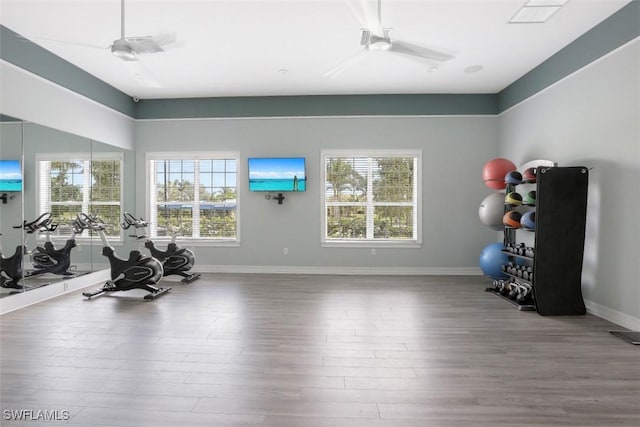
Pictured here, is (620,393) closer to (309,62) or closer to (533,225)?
(533,225)

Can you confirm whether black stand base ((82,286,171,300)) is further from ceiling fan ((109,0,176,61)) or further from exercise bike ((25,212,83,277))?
ceiling fan ((109,0,176,61))

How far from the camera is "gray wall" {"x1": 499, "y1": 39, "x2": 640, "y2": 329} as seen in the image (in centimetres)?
376

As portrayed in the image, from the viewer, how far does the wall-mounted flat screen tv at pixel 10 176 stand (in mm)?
4348

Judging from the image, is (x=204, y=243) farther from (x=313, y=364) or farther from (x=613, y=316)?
(x=613, y=316)

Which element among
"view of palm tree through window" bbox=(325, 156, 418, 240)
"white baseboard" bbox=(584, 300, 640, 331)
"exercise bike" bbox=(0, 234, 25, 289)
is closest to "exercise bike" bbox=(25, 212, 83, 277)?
"exercise bike" bbox=(0, 234, 25, 289)

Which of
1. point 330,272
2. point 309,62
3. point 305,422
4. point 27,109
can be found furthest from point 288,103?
point 305,422

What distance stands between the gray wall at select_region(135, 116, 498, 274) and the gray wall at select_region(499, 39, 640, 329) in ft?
6.44

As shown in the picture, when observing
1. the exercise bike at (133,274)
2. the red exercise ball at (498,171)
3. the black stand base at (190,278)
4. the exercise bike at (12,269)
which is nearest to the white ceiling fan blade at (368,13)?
the red exercise ball at (498,171)

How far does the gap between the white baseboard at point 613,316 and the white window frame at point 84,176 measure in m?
6.99

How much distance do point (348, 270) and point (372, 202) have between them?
136cm

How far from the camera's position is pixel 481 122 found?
22.2ft

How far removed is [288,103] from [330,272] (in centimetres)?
327

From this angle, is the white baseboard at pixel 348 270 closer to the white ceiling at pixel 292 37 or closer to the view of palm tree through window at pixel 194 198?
the view of palm tree through window at pixel 194 198

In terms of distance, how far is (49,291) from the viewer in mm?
5055
